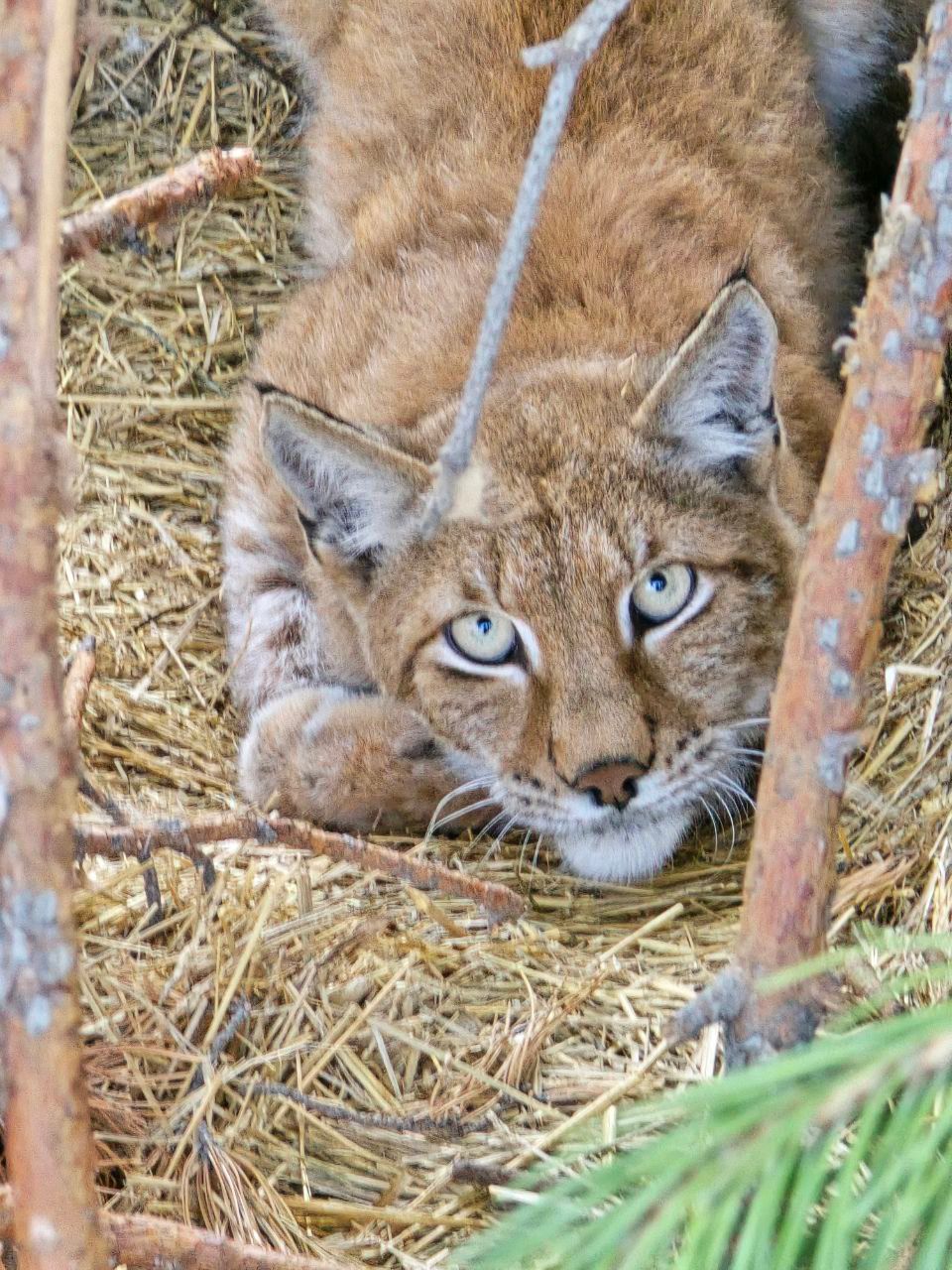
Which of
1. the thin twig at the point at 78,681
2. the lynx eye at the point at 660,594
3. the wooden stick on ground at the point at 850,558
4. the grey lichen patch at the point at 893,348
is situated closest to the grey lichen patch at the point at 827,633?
the wooden stick on ground at the point at 850,558

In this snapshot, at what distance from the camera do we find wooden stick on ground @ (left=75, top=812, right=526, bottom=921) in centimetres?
212

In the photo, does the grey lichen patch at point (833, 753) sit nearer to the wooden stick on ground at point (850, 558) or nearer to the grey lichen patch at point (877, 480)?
the wooden stick on ground at point (850, 558)

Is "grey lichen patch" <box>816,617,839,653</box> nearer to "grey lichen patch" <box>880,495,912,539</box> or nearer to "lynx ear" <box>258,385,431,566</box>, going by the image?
"grey lichen patch" <box>880,495,912,539</box>

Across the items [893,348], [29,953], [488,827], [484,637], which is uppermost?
[893,348]

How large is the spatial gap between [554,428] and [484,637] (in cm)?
40

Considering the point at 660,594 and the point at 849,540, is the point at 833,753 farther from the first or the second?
the point at 660,594

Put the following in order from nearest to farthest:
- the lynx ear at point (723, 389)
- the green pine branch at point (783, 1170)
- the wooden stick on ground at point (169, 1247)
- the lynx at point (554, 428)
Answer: the green pine branch at point (783, 1170) < the wooden stick on ground at point (169, 1247) < the lynx ear at point (723, 389) < the lynx at point (554, 428)

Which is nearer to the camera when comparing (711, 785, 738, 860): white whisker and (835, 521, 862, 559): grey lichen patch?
(835, 521, 862, 559): grey lichen patch

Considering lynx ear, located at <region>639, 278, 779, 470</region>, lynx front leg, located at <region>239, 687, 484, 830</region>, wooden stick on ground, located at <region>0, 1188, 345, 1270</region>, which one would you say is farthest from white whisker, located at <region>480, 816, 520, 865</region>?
wooden stick on ground, located at <region>0, 1188, 345, 1270</region>

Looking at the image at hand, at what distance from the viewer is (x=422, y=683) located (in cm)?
307

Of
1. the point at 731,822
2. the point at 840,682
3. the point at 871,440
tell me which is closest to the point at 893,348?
the point at 871,440

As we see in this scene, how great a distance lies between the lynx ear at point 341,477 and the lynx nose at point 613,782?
57 cm

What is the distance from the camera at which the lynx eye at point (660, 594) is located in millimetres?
2824

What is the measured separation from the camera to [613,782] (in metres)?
2.72
